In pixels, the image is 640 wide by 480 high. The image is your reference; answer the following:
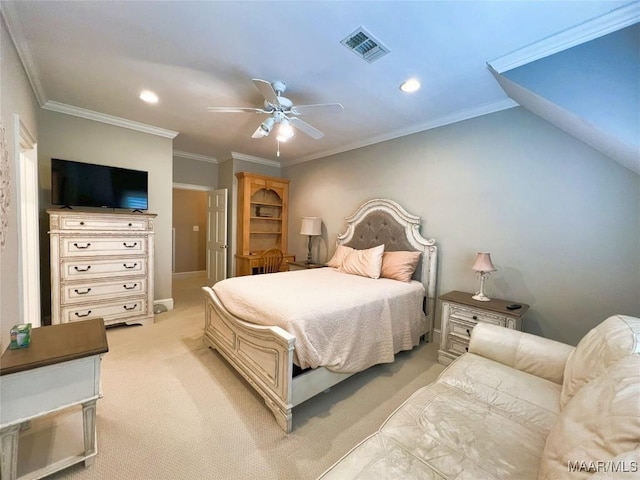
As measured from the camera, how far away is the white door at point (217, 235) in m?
5.02

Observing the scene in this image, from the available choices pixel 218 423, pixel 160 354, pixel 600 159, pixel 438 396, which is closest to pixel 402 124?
pixel 600 159

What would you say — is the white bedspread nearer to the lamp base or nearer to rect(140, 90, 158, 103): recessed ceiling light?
the lamp base

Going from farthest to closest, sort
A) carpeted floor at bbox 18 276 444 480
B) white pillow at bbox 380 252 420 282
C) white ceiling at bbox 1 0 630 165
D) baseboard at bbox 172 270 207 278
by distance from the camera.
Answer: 1. baseboard at bbox 172 270 207 278
2. white pillow at bbox 380 252 420 282
3. white ceiling at bbox 1 0 630 165
4. carpeted floor at bbox 18 276 444 480

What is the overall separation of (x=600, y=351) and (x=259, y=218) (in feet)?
15.5

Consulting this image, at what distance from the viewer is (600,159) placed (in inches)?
87.0

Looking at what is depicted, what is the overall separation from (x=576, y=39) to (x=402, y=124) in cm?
173

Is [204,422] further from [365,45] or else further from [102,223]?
[365,45]

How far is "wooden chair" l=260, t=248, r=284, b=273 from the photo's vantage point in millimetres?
4824

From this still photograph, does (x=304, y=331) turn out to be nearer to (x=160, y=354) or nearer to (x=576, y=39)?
(x=160, y=354)

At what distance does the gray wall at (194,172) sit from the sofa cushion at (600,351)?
221 inches

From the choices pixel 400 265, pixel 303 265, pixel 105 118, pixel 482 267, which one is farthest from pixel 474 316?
pixel 105 118

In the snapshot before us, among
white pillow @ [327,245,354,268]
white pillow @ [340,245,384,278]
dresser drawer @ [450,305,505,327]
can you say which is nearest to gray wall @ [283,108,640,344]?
dresser drawer @ [450,305,505,327]

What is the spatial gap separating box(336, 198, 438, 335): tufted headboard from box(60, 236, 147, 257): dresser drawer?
110 inches

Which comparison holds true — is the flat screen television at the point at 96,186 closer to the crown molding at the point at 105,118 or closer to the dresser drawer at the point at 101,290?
the crown molding at the point at 105,118
